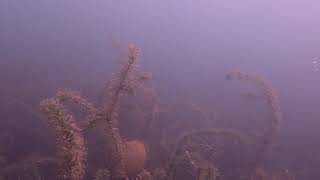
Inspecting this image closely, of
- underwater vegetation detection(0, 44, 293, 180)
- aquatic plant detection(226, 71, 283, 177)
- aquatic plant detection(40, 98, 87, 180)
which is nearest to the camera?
aquatic plant detection(40, 98, 87, 180)

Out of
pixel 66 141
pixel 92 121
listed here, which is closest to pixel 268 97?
pixel 92 121

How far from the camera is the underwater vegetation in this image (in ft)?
9.08

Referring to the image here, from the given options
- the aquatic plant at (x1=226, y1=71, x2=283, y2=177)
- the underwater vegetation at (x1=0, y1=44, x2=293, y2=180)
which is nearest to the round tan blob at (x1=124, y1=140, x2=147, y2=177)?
the underwater vegetation at (x1=0, y1=44, x2=293, y2=180)

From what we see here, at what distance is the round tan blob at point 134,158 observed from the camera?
452 cm

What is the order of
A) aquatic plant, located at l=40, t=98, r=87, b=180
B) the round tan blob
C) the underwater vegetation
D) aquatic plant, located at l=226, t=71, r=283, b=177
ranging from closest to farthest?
aquatic plant, located at l=40, t=98, r=87, b=180
the underwater vegetation
the round tan blob
aquatic plant, located at l=226, t=71, r=283, b=177

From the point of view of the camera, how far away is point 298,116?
7266mm

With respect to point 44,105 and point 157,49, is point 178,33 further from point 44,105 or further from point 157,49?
point 44,105

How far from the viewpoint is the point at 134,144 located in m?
5.14

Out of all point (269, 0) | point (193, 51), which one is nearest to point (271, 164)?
point (193, 51)

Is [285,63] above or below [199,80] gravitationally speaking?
above

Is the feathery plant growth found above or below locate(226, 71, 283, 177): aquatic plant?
below

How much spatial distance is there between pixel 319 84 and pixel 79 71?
5.49 metres

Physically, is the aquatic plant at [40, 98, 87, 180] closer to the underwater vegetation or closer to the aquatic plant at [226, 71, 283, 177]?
the underwater vegetation

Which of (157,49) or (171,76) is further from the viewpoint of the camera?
(157,49)
